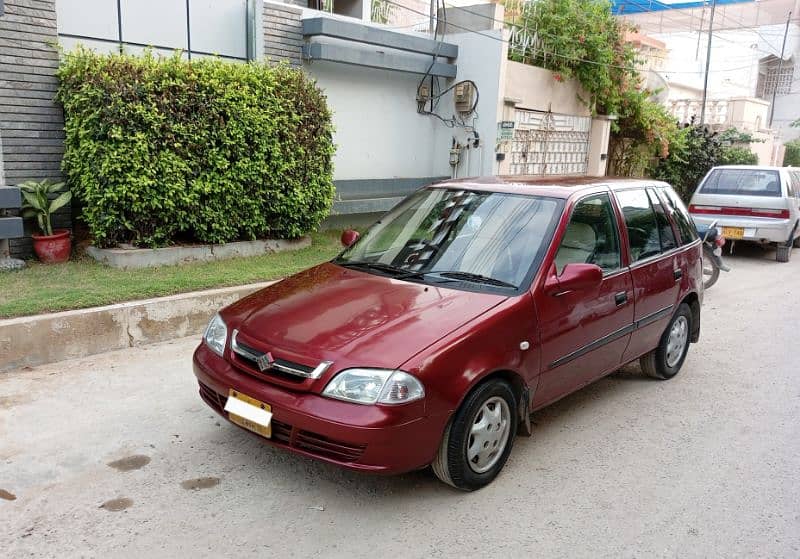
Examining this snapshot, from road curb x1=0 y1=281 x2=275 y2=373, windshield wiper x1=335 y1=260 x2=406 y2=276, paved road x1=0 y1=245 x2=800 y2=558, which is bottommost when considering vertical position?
paved road x1=0 y1=245 x2=800 y2=558

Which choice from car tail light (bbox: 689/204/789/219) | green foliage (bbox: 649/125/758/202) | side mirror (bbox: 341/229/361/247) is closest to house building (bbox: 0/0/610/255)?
green foliage (bbox: 649/125/758/202)

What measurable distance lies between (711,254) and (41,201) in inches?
323

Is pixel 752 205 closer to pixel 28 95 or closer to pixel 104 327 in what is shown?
pixel 104 327

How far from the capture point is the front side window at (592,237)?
4215 mm

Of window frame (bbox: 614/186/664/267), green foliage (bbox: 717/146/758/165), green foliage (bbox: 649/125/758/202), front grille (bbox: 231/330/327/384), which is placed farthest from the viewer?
green foliage (bbox: 717/146/758/165)

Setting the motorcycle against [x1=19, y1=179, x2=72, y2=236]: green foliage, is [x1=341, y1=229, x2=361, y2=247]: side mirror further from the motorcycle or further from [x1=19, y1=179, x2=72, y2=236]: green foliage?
the motorcycle

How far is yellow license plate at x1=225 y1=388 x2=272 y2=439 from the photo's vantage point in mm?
3378

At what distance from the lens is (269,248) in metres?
8.88

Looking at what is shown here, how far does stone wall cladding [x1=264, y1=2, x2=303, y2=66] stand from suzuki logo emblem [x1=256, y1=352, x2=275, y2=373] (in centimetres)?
740

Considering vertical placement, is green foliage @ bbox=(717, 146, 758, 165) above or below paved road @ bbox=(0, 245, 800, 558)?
above

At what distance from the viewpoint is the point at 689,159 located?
60.1 ft

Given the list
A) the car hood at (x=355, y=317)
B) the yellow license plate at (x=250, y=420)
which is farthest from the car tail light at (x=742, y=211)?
the yellow license plate at (x=250, y=420)

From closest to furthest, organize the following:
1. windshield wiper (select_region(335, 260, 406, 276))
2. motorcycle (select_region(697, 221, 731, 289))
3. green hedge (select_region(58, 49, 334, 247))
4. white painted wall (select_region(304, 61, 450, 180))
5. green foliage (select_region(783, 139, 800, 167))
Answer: windshield wiper (select_region(335, 260, 406, 276)) < green hedge (select_region(58, 49, 334, 247)) < motorcycle (select_region(697, 221, 731, 289)) < white painted wall (select_region(304, 61, 450, 180)) < green foliage (select_region(783, 139, 800, 167))

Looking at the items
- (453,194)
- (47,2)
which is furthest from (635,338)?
(47,2)
